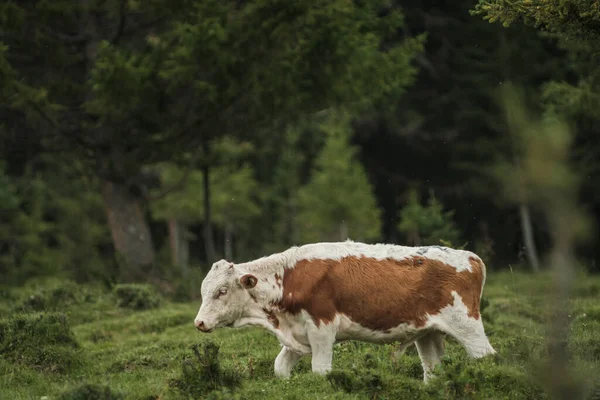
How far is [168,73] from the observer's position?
20.0 m

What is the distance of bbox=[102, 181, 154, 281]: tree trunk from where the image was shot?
23188 mm

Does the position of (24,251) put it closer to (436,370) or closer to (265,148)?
(265,148)

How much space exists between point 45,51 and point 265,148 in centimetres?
1436

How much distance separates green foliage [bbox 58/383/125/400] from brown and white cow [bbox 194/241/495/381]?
1641 millimetres

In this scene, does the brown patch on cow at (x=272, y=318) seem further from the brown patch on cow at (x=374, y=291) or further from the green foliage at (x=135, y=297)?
the green foliage at (x=135, y=297)

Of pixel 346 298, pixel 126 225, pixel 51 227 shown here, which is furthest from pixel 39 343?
pixel 51 227

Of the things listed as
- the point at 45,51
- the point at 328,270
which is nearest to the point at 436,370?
A: the point at 328,270

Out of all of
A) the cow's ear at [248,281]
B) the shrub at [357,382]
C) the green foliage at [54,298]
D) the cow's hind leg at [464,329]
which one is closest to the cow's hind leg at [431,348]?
the cow's hind leg at [464,329]

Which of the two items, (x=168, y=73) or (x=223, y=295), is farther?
(x=168, y=73)

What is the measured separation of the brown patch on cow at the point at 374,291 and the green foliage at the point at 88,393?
2379 millimetres

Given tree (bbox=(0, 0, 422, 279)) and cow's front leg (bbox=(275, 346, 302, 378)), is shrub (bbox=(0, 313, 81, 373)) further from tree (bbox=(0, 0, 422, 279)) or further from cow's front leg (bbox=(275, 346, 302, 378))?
tree (bbox=(0, 0, 422, 279))

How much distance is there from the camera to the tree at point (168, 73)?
786 inches

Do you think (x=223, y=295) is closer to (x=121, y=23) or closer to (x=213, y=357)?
(x=213, y=357)

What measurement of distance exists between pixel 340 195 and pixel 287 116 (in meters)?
16.7
